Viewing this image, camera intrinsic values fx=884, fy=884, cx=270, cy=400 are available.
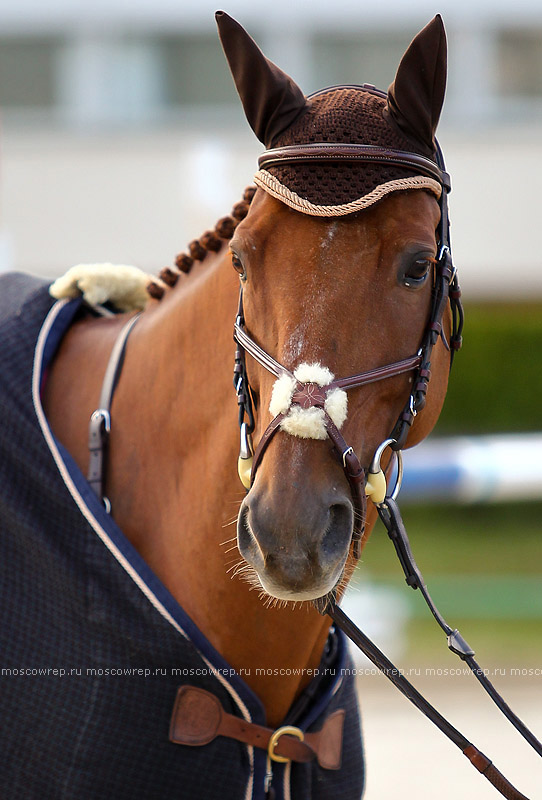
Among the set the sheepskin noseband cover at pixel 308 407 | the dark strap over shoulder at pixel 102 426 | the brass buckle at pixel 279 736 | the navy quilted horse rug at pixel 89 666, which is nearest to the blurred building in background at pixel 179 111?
the dark strap over shoulder at pixel 102 426

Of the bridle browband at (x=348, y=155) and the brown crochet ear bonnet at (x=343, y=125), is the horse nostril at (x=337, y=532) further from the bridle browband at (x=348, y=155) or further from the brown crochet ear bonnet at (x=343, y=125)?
the bridle browband at (x=348, y=155)

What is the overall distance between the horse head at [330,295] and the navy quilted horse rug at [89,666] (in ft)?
1.30

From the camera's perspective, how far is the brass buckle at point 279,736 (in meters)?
1.88

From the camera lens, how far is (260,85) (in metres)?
1.73

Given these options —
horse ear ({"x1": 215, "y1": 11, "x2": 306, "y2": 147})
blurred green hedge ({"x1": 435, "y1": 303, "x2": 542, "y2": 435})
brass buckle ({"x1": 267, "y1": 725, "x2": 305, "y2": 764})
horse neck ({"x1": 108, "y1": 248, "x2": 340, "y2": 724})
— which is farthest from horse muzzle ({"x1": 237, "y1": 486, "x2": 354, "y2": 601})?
blurred green hedge ({"x1": 435, "y1": 303, "x2": 542, "y2": 435})

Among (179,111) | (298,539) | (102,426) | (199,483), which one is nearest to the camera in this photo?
(298,539)

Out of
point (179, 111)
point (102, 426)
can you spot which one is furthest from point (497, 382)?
point (102, 426)

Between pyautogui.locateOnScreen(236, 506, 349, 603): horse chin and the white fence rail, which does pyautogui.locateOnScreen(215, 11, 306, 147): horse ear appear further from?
the white fence rail

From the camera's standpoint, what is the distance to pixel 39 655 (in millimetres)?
1910

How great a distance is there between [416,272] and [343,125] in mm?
312

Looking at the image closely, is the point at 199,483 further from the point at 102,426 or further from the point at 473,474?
the point at 473,474

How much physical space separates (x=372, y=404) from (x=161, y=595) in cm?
63

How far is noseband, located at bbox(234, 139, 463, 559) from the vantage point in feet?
5.08

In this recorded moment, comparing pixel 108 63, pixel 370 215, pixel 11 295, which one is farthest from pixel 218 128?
pixel 370 215
